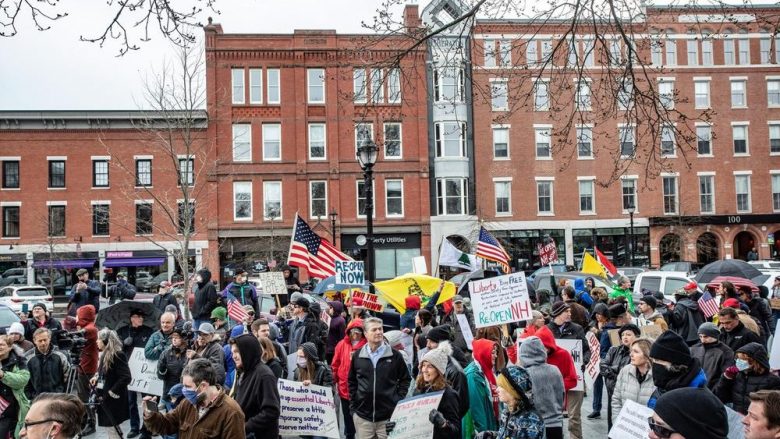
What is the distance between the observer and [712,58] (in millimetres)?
42844

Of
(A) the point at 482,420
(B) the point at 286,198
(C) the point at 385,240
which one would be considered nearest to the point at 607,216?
(C) the point at 385,240

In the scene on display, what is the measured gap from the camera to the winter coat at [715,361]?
739 centimetres

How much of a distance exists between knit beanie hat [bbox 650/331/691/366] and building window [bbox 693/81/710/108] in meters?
41.7

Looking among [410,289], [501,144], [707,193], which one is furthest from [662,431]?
[707,193]

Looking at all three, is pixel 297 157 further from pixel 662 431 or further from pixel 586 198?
pixel 662 431

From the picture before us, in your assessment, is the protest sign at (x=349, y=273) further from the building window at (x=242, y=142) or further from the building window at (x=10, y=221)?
the building window at (x=10, y=221)

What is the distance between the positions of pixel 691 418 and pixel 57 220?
40657mm

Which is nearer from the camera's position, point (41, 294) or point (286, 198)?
point (41, 294)

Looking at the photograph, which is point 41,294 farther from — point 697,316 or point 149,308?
point 697,316

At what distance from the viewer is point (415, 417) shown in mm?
5840

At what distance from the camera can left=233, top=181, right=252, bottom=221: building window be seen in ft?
126

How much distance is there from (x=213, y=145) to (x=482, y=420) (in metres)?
33.8

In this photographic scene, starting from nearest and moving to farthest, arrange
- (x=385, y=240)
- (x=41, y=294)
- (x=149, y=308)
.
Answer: (x=149, y=308) < (x=41, y=294) < (x=385, y=240)

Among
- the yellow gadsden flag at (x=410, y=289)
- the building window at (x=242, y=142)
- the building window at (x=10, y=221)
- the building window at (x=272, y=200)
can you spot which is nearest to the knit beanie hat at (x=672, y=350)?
the yellow gadsden flag at (x=410, y=289)
